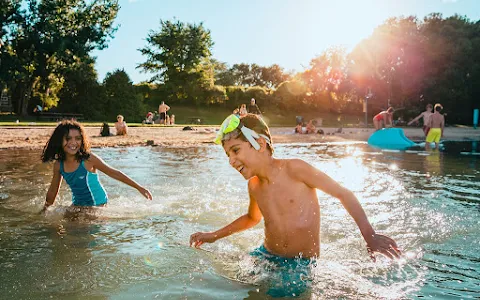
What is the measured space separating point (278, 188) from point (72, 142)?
122 inches

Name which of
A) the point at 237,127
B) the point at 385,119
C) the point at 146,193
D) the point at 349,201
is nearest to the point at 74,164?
the point at 146,193

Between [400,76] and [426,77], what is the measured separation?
2.50 m

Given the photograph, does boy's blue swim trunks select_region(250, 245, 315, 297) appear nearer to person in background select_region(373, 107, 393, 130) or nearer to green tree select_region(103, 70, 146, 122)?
person in background select_region(373, 107, 393, 130)

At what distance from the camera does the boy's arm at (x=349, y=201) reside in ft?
9.39

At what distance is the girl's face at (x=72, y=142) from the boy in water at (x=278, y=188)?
2.60 metres

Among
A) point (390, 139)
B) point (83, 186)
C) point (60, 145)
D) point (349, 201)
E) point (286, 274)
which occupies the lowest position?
point (286, 274)

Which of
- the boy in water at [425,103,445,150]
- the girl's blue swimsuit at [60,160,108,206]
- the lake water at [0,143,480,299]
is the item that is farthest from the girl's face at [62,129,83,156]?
the boy in water at [425,103,445,150]

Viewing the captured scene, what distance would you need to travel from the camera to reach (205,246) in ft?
14.5

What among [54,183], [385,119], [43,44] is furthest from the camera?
[43,44]

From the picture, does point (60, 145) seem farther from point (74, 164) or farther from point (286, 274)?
point (286, 274)

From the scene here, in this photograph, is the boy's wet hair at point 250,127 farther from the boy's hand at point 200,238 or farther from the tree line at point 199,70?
the tree line at point 199,70

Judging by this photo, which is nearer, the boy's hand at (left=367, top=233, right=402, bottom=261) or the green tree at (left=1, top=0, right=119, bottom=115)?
→ the boy's hand at (left=367, top=233, right=402, bottom=261)

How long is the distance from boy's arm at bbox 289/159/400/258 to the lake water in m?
0.40

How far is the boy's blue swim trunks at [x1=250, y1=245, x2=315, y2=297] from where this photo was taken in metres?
3.05
